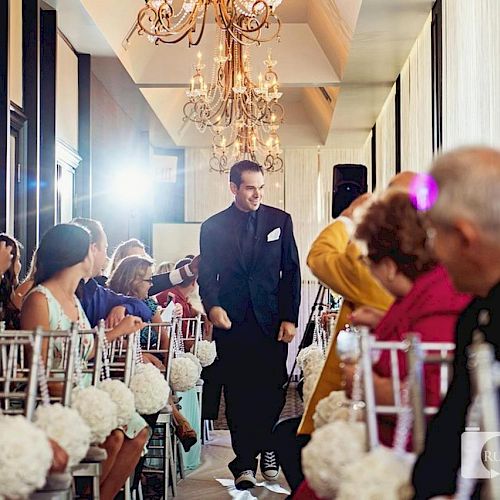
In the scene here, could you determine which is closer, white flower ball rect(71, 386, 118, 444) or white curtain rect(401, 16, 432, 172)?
white flower ball rect(71, 386, 118, 444)

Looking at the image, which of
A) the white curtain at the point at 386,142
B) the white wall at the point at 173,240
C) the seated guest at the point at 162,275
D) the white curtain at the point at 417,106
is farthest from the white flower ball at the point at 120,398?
the white wall at the point at 173,240

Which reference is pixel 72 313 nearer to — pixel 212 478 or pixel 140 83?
pixel 212 478

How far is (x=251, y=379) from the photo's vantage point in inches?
222

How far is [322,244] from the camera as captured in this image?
10.6 ft

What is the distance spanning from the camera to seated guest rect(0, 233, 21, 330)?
15.3 feet

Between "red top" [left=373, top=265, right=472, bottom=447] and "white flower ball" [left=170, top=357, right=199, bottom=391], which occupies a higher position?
"red top" [left=373, top=265, right=472, bottom=447]

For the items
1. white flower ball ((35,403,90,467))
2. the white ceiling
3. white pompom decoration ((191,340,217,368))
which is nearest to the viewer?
white flower ball ((35,403,90,467))

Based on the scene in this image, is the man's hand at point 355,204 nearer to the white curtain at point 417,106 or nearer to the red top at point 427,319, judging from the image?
the red top at point 427,319

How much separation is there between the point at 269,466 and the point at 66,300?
2221 mm

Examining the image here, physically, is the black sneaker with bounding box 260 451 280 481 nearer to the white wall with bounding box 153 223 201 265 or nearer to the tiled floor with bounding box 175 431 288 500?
the tiled floor with bounding box 175 431 288 500

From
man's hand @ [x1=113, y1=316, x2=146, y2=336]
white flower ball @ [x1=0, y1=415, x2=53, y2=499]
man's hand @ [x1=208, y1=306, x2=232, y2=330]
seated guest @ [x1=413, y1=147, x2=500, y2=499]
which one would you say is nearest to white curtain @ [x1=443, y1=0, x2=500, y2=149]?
man's hand @ [x1=208, y1=306, x2=232, y2=330]

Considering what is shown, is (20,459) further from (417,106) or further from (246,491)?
(417,106)

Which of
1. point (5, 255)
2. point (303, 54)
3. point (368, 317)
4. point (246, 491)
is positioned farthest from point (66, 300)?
point (303, 54)

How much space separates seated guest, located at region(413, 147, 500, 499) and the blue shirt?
11.9 ft
